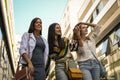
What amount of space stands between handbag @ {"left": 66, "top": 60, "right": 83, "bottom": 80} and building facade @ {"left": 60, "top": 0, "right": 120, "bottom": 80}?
7.82 ft

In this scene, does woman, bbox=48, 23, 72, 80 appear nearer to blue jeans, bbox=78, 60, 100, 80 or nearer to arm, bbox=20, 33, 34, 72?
blue jeans, bbox=78, 60, 100, 80

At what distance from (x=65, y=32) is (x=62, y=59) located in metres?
39.7

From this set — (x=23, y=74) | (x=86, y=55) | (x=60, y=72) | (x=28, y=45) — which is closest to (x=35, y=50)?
(x=28, y=45)

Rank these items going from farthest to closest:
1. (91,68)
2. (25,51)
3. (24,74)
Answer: (91,68), (25,51), (24,74)

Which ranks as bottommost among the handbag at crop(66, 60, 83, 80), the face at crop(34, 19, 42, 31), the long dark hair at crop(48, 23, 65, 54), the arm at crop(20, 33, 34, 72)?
the handbag at crop(66, 60, 83, 80)

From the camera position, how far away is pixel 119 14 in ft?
55.4

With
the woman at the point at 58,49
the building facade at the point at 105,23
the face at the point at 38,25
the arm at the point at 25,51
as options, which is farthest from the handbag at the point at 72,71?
the building facade at the point at 105,23

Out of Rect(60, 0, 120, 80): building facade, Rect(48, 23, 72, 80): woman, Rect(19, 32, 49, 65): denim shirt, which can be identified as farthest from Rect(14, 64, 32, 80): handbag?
Rect(60, 0, 120, 80): building facade

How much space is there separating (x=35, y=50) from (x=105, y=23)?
57.1 feet

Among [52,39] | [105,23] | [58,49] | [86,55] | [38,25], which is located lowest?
[86,55]

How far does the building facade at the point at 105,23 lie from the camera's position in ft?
33.0

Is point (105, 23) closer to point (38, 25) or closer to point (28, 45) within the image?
point (38, 25)

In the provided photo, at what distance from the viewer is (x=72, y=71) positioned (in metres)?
3.94

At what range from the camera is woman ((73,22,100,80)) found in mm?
4181
